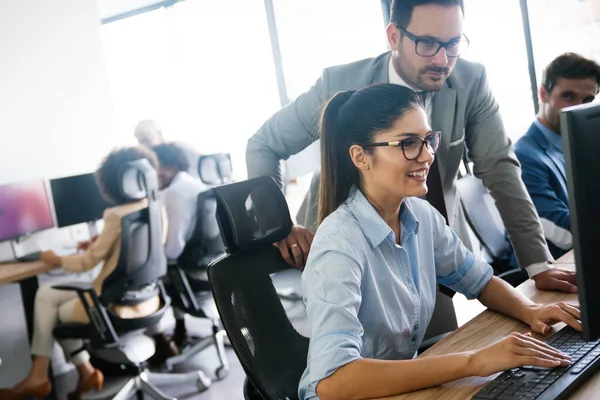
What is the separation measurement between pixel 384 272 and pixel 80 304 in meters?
2.32

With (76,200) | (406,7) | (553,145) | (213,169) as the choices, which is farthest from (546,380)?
(76,200)

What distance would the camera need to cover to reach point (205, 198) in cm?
364

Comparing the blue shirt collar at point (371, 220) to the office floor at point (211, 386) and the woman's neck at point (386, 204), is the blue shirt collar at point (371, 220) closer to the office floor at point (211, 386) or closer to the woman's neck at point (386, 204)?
the woman's neck at point (386, 204)

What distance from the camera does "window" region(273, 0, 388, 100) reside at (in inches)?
214

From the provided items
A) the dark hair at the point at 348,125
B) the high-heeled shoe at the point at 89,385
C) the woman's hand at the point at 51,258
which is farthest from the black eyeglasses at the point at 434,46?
the high-heeled shoe at the point at 89,385

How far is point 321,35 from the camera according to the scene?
580 cm

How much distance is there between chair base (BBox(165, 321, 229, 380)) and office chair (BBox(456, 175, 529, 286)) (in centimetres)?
164

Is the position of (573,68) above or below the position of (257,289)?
above

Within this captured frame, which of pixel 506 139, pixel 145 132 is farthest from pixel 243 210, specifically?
pixel 145 132

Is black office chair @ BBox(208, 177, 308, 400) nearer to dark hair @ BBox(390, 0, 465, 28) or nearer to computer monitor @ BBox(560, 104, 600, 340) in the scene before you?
dark hair @ BBox(390, 0, 465, 28)

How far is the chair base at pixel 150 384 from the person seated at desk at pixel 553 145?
5.72ft

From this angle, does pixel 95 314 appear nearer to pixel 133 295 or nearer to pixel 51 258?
pixel 133 295

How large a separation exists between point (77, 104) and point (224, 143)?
2339mm

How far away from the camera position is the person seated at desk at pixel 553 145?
235 cm
